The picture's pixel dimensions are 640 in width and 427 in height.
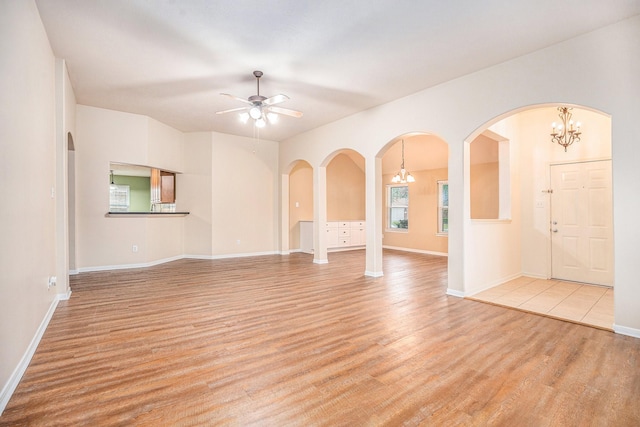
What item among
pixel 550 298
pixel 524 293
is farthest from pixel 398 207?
pixel 550 298

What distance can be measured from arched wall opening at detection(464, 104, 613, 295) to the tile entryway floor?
0.29m

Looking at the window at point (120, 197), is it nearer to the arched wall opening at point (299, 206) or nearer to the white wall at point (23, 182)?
the arched wall opening at point (299, 206)

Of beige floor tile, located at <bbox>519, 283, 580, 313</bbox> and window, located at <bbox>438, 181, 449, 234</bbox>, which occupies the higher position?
window, located at <bbox>438, 181, 449, 234</bbox>

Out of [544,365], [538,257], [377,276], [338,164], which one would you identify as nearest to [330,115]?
[377,276]

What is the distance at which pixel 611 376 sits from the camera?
2.14 m

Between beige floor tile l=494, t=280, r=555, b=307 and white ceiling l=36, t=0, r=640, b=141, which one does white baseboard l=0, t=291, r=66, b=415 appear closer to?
white ceiling l=36, t=0, r=640, b=141

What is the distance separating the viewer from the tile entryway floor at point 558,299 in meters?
3.33

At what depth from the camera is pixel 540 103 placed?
3.38 metres

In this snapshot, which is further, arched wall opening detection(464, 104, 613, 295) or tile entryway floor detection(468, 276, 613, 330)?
arched wall opening detection(464, 104, 613, 295)

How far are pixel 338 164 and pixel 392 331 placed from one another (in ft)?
23.1

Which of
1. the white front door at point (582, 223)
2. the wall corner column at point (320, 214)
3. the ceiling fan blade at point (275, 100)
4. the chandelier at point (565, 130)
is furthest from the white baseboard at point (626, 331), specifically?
the wall corner column at point (320, 214)

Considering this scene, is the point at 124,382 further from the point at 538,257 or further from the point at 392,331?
the point at 538,257

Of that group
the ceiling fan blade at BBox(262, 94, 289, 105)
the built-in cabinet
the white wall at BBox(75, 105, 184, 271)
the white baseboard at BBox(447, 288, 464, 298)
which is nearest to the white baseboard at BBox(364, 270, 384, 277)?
the white baseboard at BBox(447, 288, 464, 298)

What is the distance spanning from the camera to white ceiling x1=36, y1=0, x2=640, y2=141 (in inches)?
107
